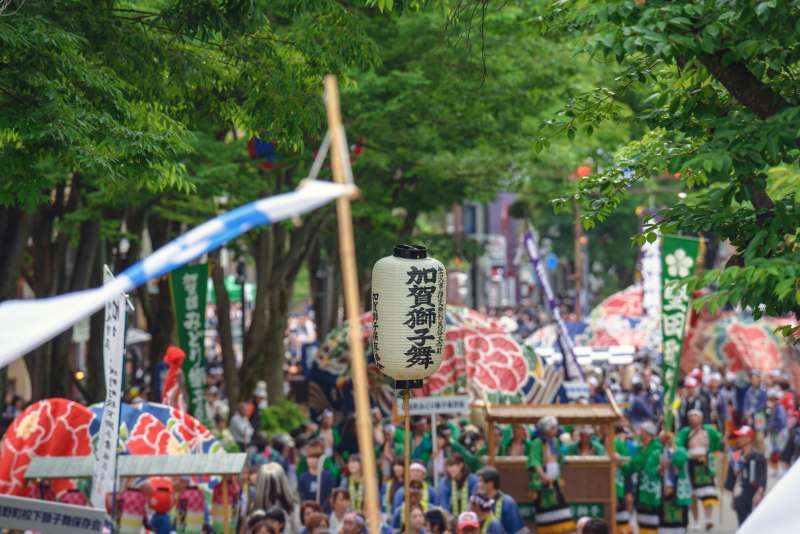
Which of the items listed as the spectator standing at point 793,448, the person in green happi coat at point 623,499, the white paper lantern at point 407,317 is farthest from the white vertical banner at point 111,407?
the spectator standing at point 793,448

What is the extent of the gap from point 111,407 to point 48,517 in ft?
4.17

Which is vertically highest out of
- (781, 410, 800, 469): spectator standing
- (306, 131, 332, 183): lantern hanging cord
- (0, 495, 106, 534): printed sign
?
(306, 131, 332, 183): lantern hanging cord

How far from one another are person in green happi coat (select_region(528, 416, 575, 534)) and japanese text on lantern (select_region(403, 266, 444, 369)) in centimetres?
445

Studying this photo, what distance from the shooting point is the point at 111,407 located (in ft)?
28.6

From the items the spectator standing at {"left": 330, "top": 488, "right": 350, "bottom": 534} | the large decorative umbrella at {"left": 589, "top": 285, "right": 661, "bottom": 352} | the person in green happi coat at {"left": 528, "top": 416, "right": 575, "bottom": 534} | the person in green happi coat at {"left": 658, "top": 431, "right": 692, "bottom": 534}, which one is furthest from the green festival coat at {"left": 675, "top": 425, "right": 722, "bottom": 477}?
the large decorative umbrella at {"left": 589, "top": 285, "right": 661, "bottom": 352}

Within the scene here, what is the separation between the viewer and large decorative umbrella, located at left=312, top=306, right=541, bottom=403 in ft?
70.8

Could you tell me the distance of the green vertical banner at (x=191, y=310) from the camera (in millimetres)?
20219

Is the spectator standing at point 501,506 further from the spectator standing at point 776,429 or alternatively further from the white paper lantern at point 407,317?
the spectator standing at point 776,429

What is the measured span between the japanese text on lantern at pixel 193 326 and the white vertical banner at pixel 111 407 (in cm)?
1095

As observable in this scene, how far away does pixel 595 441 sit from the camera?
16109 mm

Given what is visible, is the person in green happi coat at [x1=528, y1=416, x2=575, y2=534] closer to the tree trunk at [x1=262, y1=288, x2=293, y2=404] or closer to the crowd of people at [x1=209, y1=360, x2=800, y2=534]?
the crowd of people at [x1=209, y1=360, x2=800, y2=534]

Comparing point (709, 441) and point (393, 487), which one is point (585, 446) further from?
point (393, 487)

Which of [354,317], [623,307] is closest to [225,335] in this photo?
[623,307]

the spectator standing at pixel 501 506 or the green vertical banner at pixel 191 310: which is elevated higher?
the green vertical banner at pixel 191 310
